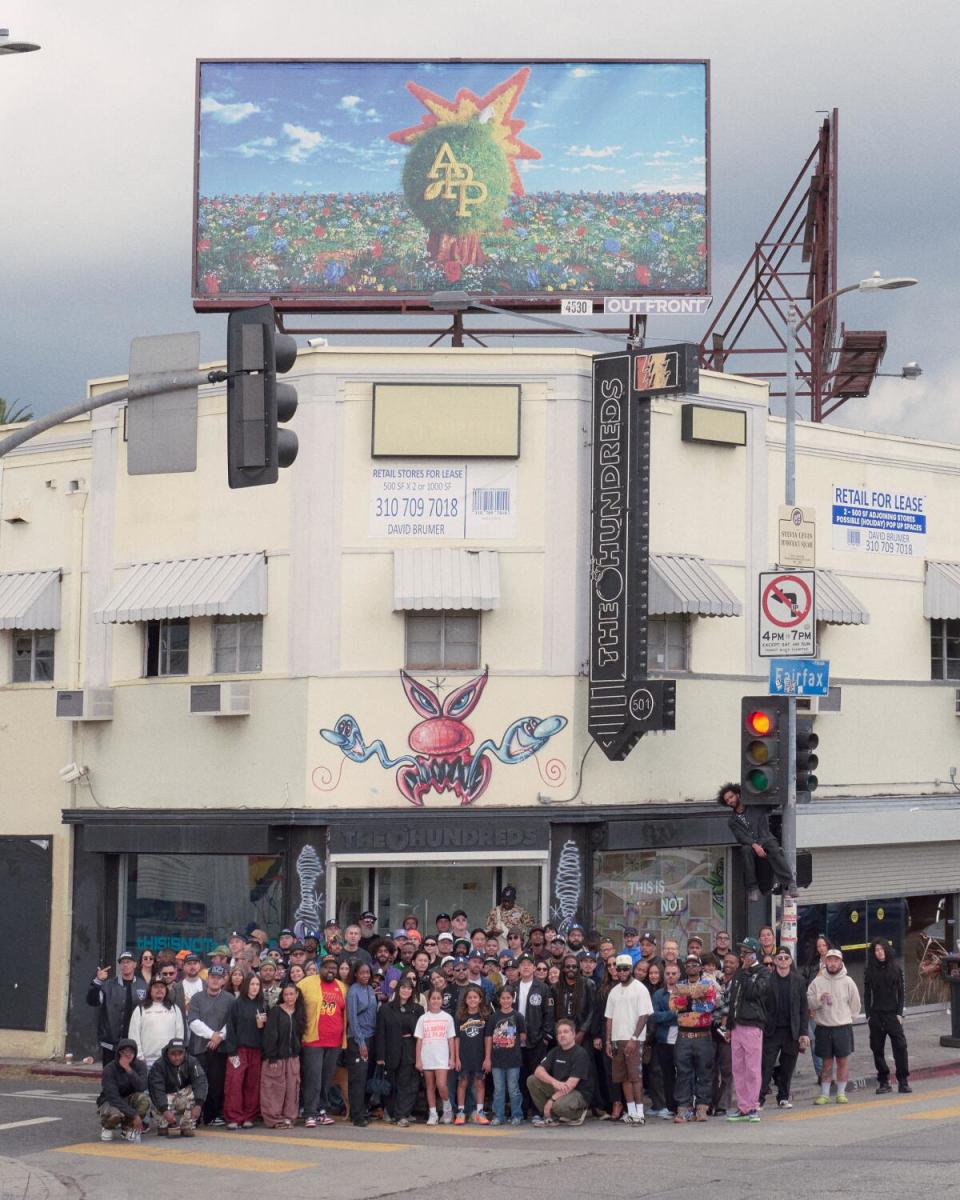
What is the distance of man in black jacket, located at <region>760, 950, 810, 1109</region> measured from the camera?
64.7 feet

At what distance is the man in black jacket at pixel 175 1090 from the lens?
60.0 ft

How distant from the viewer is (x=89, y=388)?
1059 inches

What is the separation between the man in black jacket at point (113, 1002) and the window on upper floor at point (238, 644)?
5.94m

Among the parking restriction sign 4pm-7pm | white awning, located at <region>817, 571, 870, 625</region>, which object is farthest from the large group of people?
white awning, located at <region>817, 571, 870, 625</region>

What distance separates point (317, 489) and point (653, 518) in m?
4.55

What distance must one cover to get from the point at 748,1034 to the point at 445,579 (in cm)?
754

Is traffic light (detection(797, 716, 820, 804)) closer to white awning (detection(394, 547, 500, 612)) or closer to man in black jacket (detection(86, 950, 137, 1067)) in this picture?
white awning (detection(394, 547, 500, 612))

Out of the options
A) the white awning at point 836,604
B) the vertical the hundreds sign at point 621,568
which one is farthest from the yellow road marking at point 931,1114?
the white awning at point 836,604

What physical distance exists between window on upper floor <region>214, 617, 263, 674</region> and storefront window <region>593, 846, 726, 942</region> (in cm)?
Answer: 529

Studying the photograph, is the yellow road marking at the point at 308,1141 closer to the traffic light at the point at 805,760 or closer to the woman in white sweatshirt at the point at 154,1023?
the woman in white sweatshirt at the point at 154,1023

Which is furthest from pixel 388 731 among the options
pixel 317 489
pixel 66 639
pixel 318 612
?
pixel 66 639

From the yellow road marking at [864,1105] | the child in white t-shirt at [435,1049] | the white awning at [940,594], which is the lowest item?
the yellow road marking at [864,1105]

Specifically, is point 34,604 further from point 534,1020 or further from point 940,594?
point 940,594

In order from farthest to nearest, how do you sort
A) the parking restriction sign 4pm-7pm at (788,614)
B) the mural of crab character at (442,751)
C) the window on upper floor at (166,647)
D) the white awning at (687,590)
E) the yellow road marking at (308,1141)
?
1. the window on upper floor at (166,647)
2. the white awning at (687,590)
3. the mural of crab character at (442,751)
4. the parking restriction sign 4pm-7pm at (788,614)
5. the yellow road marking at (308,1141)
